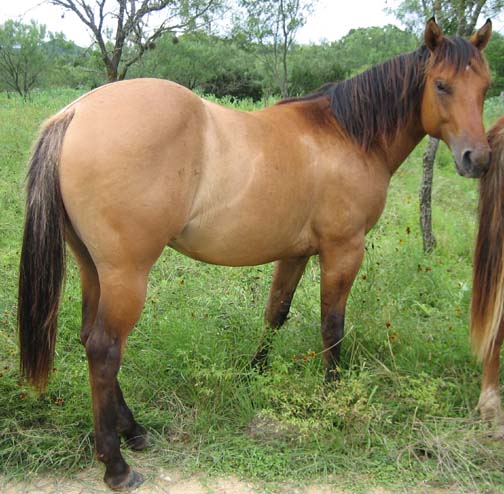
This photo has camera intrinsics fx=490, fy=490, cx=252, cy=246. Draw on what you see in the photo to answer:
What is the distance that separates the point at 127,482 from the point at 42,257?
3.77ft

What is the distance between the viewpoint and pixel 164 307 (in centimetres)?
392

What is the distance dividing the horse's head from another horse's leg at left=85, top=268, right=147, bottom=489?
1802 millimetres

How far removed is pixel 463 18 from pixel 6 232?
527cm

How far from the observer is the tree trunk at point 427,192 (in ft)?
16.1

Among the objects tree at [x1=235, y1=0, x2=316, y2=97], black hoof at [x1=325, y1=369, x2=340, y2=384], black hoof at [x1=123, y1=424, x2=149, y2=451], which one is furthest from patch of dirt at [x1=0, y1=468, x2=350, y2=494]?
tree at [x1=235, y1=0, x2=316, y2=97]

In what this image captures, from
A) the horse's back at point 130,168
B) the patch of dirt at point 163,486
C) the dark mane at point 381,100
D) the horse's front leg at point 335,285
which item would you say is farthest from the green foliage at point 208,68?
the patch of dirt at point 163,486

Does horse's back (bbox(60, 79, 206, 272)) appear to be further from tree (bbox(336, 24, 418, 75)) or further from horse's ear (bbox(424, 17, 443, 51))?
tree (bbox(336, 24, 418, 75))

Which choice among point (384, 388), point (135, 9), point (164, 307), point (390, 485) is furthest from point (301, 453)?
point (135, 9)

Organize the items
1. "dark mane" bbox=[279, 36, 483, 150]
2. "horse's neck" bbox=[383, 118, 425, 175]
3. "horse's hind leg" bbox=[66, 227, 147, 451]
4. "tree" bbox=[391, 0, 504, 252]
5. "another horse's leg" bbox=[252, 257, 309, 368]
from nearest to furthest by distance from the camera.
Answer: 1. "horse's hind leg" bbox=[66, 227, 147, 451]
2. "dark mane" bbox=[279, 36, 483, 150]
3. "horse's neck" bbox=[383, 118, 425, 175]
4. "another horse's leg" bbox=[252, 257, 309, 368]
5. "tree" bbox=[391, 0, 504, 252]

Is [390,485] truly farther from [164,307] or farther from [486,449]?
[164,307]

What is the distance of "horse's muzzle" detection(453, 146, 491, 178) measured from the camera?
258 cm

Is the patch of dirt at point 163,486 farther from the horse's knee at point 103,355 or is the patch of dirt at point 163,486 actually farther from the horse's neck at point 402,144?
the horse's neck at point 402,144

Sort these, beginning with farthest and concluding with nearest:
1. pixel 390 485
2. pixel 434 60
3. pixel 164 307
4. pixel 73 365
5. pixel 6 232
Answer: pixel 6 232
pixel 164 307
pixel 73 365
pixel 434 60
pixel 390 485

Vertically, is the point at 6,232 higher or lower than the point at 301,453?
higher
